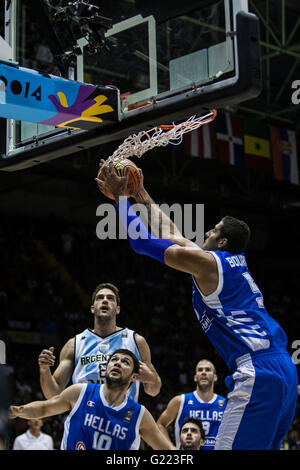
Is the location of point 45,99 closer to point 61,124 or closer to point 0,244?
point 61,124

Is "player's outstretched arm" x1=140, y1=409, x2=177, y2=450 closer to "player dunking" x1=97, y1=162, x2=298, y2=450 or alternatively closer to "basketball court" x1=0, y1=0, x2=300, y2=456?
"player dunking" x1=97, y1=162, x2=298, y2=450

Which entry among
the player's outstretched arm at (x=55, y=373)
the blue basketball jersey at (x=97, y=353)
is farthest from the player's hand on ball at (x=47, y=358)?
the blue basketball jersey at (x=97, y=353)

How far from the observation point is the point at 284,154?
15.9 m

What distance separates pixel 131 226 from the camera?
14.2ft

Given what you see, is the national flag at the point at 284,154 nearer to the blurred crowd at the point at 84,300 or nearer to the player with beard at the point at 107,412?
the blurred crowd at the point at 84,300

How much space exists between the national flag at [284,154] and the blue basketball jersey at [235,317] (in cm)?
1183

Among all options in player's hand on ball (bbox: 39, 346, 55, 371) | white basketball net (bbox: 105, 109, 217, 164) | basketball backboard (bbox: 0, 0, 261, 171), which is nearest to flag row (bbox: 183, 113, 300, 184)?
basketball backboard (bbox: 0, 0, 261, 171)

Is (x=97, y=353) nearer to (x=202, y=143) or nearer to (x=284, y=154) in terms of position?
(x=202, y=143)

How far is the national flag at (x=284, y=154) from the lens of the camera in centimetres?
1581

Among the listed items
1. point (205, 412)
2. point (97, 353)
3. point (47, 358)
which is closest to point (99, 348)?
point (97, 353)

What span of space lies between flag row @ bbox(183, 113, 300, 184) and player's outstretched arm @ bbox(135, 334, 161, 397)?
8.73 m

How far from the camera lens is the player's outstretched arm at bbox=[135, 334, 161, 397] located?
539cm
